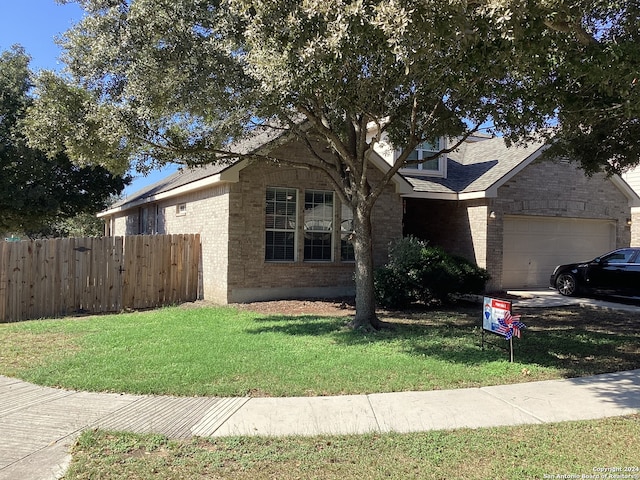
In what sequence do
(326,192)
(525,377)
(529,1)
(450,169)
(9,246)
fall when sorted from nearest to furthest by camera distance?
(529,1)
(525,377)
(9,246)
(326,192)
(450,169)

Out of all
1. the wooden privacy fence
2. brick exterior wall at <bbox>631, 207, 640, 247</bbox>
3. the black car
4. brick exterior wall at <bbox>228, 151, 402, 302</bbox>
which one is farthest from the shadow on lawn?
brick exterior wall at <bbox>631, 207, 640, 247</bbox>

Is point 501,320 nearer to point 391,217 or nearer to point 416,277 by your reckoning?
point 416,277

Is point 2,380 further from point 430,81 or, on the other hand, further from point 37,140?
point 430,81

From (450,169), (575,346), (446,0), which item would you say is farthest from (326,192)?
Answer: (446,0)

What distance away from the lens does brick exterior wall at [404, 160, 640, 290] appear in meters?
15.1

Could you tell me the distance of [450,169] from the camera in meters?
18.0

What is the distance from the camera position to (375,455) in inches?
162

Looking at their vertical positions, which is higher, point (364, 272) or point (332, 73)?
point (332, 73)

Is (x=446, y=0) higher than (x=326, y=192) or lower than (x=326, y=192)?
higher

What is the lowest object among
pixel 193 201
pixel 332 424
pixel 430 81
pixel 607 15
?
pixel 332 424

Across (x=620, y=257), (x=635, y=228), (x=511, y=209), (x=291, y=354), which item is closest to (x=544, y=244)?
(x=511, y=209)

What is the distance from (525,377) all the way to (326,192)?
27.5ft

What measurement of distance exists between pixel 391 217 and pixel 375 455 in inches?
424

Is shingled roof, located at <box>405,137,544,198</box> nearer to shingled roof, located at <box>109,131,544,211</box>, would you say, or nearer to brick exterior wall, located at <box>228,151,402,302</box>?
shingled roof, located at <box>109,131,544,211</box>
